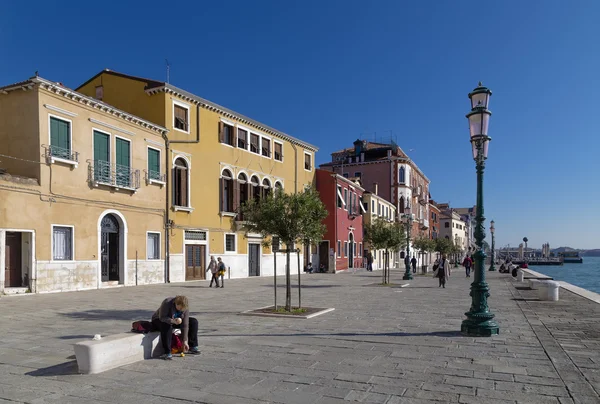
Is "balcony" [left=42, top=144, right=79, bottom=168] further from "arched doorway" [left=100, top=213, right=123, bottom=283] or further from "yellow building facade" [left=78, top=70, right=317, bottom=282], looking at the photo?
"yellow building facade" [left=78, top=70, right=317, bottom=282]

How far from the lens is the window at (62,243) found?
19.4 meters

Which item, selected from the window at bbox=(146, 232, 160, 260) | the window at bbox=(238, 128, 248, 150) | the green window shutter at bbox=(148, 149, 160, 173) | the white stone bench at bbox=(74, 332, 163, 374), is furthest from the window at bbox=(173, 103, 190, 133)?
the white stone bench at bbox=(74, 332, 163, 374)

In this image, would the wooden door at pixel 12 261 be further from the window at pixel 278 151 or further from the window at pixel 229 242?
the window at pixel 278 151

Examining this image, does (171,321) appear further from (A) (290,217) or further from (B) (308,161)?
(B) (308,161)

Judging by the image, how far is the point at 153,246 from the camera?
82.5ft

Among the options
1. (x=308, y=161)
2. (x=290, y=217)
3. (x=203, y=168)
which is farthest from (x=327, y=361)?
(x=308, y=161)

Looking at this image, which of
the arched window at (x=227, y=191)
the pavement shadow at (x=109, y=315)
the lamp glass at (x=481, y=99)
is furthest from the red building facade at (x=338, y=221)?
the lamp glass at (x=481, y=99)

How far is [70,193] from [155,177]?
5.65 m

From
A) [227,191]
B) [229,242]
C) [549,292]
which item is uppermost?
[227,191]

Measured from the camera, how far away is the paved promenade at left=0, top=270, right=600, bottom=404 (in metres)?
5.79

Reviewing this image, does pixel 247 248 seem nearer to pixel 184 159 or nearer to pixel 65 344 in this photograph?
pixel 184 159

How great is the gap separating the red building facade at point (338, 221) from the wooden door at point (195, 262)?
45.5ft

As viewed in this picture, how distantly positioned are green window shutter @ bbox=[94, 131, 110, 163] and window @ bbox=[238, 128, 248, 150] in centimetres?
1110

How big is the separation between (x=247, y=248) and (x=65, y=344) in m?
23.6
